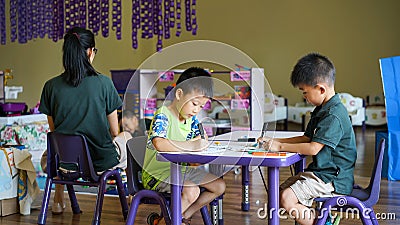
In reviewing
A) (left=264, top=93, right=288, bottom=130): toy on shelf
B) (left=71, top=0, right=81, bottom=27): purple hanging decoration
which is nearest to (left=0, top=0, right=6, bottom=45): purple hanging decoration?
(left=71, top=0, right=81, bottom=27): purple hanging decoration

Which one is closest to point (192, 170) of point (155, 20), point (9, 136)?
point (9, 136)

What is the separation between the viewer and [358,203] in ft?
7.11

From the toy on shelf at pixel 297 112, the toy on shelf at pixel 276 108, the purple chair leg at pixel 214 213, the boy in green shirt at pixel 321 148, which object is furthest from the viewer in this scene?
the toy on shelf at pixel 297 112

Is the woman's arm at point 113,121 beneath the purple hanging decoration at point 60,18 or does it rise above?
beneath

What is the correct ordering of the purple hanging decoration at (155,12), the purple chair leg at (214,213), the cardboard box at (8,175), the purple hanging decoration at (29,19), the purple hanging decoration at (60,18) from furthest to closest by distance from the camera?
the purple hanging decoration at (29,19), the purple hanging decoration at (60,18), the purple hanging decoration at (155,12), the cardboard box at (8,175), the purple chair leg at (214,213)

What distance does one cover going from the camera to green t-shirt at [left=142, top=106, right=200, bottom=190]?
7.47ft

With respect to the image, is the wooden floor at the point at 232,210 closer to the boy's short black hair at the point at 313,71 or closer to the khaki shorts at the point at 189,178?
the khaki shorts at the point at 189,178

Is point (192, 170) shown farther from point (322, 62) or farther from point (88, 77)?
point (88, 77)

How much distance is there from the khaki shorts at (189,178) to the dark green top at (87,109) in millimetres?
728

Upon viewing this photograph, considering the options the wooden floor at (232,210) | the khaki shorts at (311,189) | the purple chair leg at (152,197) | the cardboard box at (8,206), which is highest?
the khaki shorts at (311,189)

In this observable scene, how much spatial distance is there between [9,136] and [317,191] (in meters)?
3.46

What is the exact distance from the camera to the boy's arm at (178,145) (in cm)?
216

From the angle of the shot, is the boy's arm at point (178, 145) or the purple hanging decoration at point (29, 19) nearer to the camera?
the boy's arm at point (178, 145)

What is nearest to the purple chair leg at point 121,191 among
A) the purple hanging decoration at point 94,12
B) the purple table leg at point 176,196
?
the purple table leg at point 176,196
